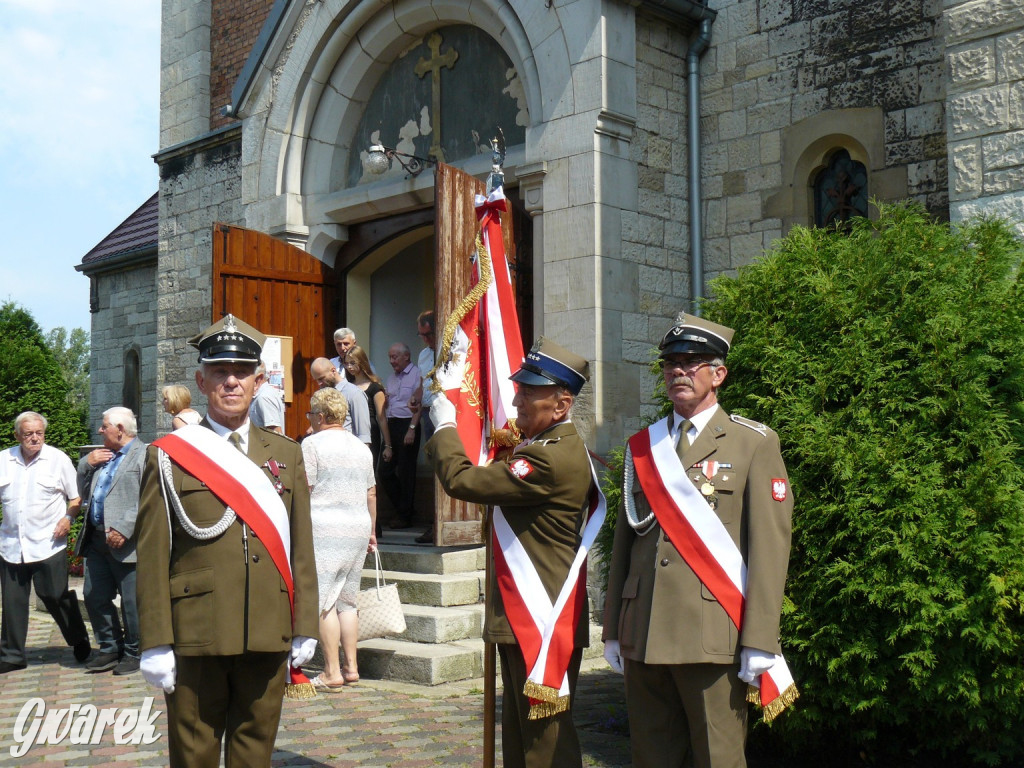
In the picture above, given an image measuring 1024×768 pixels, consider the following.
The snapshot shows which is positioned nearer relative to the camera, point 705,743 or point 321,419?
point 705,743

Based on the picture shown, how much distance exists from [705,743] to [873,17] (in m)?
6.35

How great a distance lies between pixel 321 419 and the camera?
258 inches

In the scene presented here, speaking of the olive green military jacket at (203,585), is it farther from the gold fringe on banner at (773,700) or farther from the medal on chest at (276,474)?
the gold fringe on banner at (773,700)

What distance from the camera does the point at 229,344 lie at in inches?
142

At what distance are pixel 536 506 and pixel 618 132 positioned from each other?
201 inches

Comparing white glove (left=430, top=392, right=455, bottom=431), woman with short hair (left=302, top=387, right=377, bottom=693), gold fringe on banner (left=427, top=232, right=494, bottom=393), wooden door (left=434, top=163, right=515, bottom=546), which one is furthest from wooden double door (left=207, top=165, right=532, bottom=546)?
white glove (left=430, top=392, right=455, bottom=431)

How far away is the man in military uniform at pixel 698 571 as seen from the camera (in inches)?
132

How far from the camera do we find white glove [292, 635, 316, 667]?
3666 millimetres

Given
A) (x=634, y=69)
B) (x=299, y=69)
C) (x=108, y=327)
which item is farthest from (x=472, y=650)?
A: (x=108, y=327)

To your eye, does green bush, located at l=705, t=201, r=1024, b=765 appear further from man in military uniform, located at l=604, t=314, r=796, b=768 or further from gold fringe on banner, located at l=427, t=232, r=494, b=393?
gold fringe on banner, located at l=427, t=232, r=494, b=393

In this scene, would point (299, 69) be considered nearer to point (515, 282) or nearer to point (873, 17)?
point (515, 282)

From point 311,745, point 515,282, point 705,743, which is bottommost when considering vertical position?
point 311,745

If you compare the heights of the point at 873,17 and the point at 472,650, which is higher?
the point at 873,17

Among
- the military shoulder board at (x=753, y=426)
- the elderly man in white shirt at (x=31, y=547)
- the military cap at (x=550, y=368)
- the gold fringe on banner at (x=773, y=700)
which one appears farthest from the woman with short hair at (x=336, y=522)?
the gold fringe on banner at (x=773, y=700)
